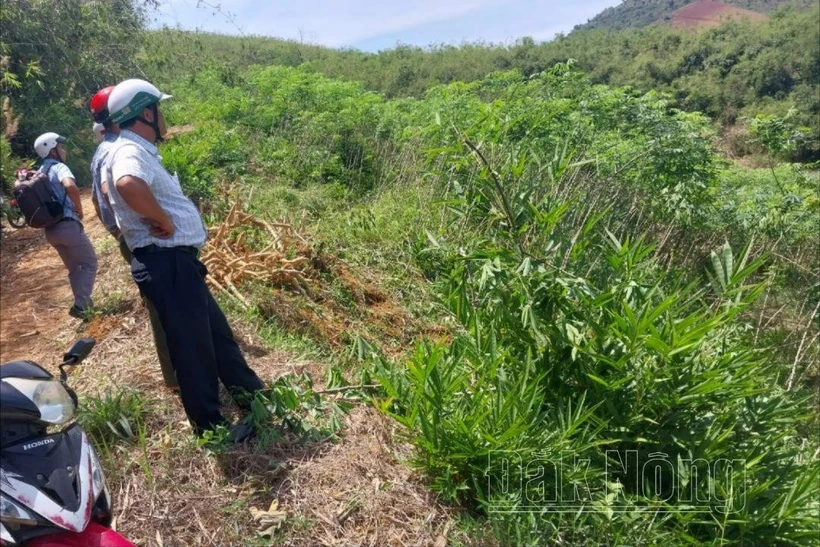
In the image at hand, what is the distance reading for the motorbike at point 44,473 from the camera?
1595mm

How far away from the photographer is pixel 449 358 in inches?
118

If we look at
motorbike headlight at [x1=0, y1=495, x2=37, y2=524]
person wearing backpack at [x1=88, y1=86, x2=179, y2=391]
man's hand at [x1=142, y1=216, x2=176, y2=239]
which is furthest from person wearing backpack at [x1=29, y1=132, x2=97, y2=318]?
motorbike headlight at [x1=0, y1=495, x2=37, y2=524]

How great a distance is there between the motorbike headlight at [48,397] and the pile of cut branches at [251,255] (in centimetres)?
229

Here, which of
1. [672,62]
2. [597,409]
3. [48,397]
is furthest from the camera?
[672,62]

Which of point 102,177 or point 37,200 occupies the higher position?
point 102,177

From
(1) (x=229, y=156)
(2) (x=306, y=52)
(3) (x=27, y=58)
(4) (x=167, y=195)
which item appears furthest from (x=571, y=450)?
(2) (x=306, y=52)

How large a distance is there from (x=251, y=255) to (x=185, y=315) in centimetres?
230

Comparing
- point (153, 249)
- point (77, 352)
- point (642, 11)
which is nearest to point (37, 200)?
point (153, 249)

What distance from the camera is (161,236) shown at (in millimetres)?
2486

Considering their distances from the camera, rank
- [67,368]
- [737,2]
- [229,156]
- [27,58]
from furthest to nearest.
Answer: [737,2] < [27,58] < [229,156] < [67,368]

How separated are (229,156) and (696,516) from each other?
6931mm

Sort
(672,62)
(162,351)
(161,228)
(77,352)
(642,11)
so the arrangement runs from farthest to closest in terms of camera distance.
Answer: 1. (642,11)
2. (672,62)
3. (162,351)
4. (161,228)
5. (77,352)

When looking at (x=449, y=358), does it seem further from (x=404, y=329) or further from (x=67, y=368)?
(x=67, y=368)

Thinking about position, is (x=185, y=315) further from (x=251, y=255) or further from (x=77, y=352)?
(x=251, y=255)
